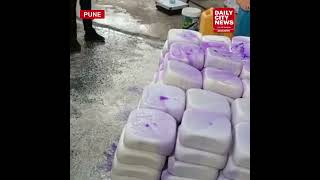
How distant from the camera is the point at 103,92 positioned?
349 cm

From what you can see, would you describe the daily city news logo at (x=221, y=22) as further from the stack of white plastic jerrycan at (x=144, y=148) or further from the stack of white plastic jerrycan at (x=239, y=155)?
the stack of white plastic jerrycan at (x=144, y=148)

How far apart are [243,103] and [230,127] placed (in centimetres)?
28

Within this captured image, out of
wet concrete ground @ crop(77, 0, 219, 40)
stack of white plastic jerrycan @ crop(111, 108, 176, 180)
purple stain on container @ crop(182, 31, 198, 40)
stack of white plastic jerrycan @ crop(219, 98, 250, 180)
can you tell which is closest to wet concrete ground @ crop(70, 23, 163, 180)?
wet concrete ground @ crop(77, 0, 219, 40)

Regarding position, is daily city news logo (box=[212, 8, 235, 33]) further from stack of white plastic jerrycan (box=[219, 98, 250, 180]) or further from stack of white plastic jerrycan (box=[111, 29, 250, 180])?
stack of white plastic jerrycan (box=[219, 98, 250, 180])

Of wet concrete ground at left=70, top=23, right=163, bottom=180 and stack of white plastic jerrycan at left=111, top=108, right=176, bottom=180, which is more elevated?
stack of white plastic jerrycan at left=111, top=108, right=176, bottom=180

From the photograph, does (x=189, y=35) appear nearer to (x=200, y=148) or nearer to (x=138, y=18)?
(x=200, y=148)

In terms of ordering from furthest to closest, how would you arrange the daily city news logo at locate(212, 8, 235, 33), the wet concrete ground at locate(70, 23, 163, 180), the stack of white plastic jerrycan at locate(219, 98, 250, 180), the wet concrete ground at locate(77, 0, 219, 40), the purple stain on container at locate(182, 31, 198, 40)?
1. the wet concrete ground at locate(77, 0, 219, 40)
2. the daily city news logo at locate(212, 8, 235, 33)
3. the purple stain on container at locate(182, 31, 198, 40)
4. the wet concrete ground at locate(70, 23, 163, 180)
5. the stack of white plastic jerrycan at locate(219, 98, 250, 180)

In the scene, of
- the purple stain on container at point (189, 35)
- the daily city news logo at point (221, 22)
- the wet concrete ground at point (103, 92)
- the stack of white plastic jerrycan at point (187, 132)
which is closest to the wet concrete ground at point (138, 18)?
the wet concrete ground at point (103, 92)

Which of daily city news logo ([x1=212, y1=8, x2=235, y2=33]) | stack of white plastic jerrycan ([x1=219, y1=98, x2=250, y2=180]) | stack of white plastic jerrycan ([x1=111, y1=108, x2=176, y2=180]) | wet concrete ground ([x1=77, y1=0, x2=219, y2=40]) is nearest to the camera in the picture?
stack of white plastic jerrycan ([x1=219, y1=98, x2=250, y2=180])

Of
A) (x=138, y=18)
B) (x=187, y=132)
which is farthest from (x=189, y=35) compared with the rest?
(x=138, y=18)

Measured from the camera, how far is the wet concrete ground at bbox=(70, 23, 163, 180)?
2736 mm

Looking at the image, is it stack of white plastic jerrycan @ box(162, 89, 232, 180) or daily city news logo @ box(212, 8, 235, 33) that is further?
daily city news logo @ box(212, 8, 235, 33)
